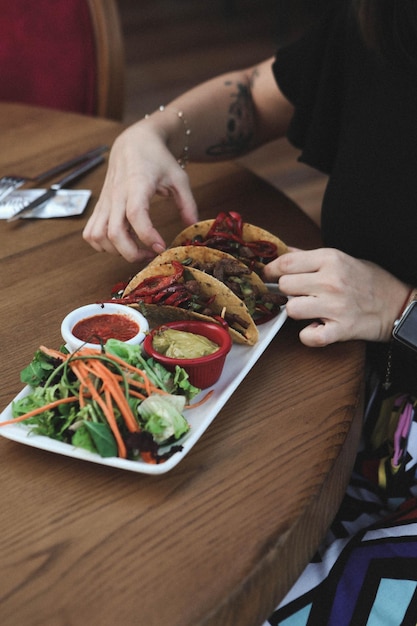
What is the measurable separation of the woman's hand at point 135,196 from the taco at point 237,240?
0.22 ft

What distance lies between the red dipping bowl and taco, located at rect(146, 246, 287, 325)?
11 cm

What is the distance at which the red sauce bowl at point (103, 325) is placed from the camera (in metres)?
0.96

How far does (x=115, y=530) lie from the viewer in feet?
2.39

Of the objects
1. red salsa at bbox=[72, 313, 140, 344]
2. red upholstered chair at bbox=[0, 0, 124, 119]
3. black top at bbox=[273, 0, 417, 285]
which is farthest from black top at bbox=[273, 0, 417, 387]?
red upholstered chair at bbox=[0, 0, 124, 119]

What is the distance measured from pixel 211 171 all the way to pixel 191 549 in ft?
3.46

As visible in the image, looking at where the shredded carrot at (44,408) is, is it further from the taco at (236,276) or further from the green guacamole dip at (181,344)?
the taco at (236,276)

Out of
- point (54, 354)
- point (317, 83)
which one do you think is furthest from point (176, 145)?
point (54, 354)

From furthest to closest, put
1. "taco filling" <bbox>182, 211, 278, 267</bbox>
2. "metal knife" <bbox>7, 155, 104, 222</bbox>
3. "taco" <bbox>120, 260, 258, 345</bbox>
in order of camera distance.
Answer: "metal knife" <bbox>7, 155, 104, 222</bbox> < "taco filling" <bbox>182, 211, 278, 267</bbox> < "taco" <bbox>120, 260, 258, 345</bbox>

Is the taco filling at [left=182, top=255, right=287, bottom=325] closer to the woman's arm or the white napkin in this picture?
the woman's arm

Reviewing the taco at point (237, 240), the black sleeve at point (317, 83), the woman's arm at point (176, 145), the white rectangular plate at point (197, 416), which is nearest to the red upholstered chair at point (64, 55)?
the woman's arm at point (176, 145)

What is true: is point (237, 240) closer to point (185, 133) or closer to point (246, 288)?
Answer: point (246, 288)

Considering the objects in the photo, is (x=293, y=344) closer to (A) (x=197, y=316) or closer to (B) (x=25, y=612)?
(A) (x=197, y=316)

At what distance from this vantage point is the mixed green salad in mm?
788

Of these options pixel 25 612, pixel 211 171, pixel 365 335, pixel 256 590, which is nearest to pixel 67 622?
pixel 25 612
